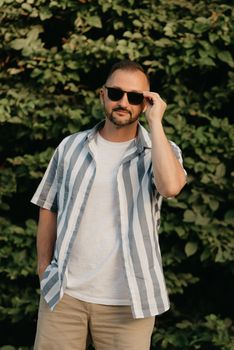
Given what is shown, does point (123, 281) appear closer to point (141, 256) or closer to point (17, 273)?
point (141, 256)

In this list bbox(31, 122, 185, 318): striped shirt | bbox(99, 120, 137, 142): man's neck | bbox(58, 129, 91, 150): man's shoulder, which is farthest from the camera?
bbox(58, 129, 91, 150): man's shoulder

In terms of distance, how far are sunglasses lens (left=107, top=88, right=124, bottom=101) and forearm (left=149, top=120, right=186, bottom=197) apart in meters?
0.24

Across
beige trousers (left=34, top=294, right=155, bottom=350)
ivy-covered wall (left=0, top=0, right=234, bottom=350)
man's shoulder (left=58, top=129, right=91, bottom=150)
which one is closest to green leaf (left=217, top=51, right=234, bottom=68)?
ivy-covered wall (left=0, top=0, right=234, bottom=350)

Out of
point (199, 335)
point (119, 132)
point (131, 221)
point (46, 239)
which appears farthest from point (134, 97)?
point (199, 335)

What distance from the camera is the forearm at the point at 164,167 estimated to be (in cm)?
297

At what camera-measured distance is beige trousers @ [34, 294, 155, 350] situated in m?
3.12

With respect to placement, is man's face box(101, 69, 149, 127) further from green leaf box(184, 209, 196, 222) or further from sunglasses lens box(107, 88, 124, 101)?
green leaf box(184, 209, 196, 222)

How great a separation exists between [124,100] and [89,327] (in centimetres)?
102

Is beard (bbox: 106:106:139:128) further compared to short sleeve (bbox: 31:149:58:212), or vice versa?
short sleeve (bbox: 31:149:58:212)

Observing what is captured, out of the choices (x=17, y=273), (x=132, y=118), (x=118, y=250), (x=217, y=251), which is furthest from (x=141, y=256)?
(x=17, y=273)

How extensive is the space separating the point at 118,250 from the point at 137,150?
0.44 m

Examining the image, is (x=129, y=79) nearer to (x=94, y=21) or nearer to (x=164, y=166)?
(x=164, y=166)

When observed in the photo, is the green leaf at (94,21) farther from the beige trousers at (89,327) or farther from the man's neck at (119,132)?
the beige trousers at (89,327)

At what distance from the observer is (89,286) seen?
3.12 metres
